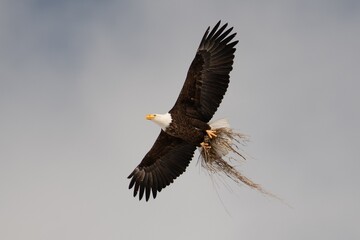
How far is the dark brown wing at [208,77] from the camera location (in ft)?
38.4

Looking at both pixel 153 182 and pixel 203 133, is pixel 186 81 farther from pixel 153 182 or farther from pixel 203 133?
pixel 153 182

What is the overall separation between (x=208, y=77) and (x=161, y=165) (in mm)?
2130

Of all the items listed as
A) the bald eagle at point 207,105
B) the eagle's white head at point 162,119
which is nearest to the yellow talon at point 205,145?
the bald eagle at point 207,105

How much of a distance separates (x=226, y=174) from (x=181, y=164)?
3.91 feet

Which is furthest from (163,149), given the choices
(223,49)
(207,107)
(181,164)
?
(223,49)

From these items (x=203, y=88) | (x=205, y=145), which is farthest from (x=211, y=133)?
(x=203, y=88)

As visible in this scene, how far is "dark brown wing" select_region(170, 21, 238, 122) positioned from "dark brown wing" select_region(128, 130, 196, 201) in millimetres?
856

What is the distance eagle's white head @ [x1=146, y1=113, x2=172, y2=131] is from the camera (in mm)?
11808

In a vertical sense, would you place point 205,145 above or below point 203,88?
below

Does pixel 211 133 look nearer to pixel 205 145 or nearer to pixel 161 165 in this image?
pixel 205 145

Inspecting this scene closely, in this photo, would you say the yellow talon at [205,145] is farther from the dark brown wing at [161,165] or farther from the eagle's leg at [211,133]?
the dark brown wing at [161,165]

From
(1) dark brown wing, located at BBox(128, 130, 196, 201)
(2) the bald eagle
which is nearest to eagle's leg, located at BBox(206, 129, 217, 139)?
(2) the bald eagle

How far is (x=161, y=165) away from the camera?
12.8m

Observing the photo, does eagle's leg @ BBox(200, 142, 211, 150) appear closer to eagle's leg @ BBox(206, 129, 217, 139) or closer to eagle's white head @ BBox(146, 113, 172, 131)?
eagle's leg @ BBox(206, 129, 217, 139)
